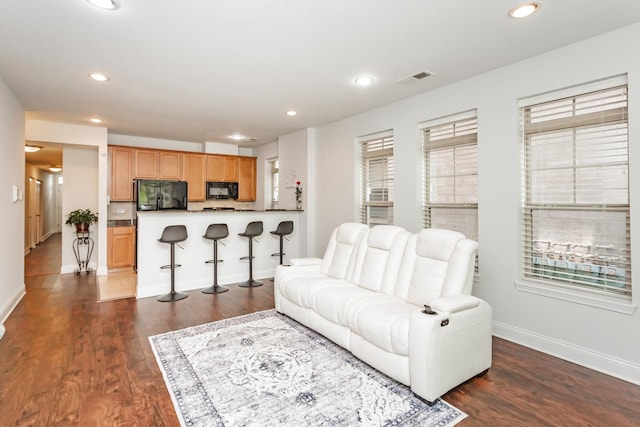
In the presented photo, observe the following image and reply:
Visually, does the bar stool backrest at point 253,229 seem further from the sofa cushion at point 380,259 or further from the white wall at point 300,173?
the sofa cushion at point 380,259

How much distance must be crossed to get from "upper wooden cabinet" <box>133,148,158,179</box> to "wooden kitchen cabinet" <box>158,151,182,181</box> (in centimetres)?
9

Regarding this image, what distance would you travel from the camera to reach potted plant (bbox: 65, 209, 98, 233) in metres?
5.85

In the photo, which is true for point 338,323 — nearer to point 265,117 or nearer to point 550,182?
point 550,182

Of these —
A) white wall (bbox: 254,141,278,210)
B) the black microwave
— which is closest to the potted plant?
the black microwave

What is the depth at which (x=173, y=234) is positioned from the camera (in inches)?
173

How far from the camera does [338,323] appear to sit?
2799 millimetres

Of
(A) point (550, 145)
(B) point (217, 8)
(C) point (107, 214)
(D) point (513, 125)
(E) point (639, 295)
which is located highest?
(B) point (217, 8)

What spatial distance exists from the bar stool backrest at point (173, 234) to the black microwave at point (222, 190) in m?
2.66

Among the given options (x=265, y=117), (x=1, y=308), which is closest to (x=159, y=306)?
(x=1, y=308)

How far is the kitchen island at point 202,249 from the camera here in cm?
455

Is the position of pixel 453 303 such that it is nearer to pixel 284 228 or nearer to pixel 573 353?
pixel 573 353

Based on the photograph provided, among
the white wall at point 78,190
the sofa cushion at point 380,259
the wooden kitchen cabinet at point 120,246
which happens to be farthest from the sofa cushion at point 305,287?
the white wall at point 78,190

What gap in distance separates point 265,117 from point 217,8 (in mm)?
2781

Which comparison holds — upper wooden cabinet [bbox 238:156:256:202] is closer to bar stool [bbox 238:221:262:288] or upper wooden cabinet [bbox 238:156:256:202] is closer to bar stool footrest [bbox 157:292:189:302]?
bar stool [bbox 238:221:262:288]
